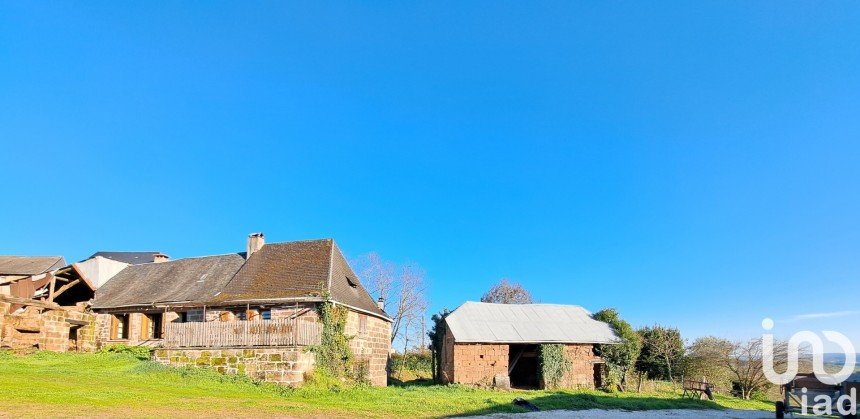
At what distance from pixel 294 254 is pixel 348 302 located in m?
4.66

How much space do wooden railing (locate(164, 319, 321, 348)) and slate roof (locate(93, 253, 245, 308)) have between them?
2.52m

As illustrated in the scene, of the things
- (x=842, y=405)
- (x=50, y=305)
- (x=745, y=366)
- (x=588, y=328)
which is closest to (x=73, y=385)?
(x=50, y=305)

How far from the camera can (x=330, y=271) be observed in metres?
23.8

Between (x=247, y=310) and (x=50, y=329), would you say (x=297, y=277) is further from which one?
Answer: (x=50, y=329)

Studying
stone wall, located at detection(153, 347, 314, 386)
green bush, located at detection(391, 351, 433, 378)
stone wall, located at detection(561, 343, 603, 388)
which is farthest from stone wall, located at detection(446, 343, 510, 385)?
green bush, located at detection(391, 351, 433, 378)

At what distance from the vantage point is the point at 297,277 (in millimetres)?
23891

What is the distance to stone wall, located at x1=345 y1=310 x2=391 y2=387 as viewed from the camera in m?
23.4

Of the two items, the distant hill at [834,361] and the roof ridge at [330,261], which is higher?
the roof ridge at [330,261]

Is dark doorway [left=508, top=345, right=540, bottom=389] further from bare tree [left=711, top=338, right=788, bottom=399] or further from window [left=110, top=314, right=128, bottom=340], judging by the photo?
window [left=110, top=314, right=128, bottom=340]

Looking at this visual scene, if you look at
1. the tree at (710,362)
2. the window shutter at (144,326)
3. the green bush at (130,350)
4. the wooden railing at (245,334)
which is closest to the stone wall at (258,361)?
the wooden railing at (245,334)

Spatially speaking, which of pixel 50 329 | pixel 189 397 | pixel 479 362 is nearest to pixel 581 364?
pixel 479 362

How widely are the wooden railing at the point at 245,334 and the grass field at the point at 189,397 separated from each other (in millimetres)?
1294

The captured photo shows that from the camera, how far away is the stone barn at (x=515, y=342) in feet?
84.8

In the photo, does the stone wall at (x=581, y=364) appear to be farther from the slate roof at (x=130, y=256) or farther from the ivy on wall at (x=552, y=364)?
the slate roof at (x=130, y=256)
